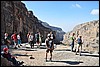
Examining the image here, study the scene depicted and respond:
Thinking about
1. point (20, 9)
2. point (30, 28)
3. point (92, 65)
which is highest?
point (20, 9)

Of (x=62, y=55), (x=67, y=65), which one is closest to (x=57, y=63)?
(x=67, y=65)

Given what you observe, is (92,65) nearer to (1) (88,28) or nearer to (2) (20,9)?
(2) (20,9)

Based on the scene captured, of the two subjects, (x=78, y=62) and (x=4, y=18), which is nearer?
(x=78, y=62)

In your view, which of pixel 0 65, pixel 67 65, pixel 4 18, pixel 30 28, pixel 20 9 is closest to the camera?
pixel 0 65

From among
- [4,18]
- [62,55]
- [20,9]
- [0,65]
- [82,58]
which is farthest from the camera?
[20,9]

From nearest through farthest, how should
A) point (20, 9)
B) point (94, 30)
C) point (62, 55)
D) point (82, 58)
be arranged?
point (82, 58) < point (62, 55) < point (20, 9) < point (94, 30)

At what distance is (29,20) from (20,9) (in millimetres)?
5929

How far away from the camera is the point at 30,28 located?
160ft

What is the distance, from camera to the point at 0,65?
1233cm

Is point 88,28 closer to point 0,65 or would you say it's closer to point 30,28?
point 30,28

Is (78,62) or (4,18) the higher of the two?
(4,18)

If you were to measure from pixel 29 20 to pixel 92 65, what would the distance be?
112 feet

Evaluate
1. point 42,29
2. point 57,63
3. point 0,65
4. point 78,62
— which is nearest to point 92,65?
point 78,62

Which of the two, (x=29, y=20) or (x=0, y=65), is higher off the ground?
(x=29, y=20)
